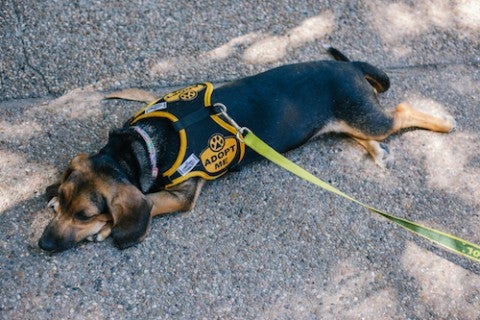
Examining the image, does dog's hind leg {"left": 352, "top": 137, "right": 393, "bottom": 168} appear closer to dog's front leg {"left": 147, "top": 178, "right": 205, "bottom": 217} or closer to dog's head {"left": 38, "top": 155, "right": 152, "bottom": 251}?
dog's front leg {"left": 147, "top": 178, "right": 205, "bottom": 217}

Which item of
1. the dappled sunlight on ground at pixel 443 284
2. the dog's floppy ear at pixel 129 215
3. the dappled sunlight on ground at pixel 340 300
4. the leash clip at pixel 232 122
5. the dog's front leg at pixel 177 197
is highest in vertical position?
the leash clip at pixel 232 122

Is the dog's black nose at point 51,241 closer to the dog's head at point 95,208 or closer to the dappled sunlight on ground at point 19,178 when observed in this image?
the dog's head at point 95,208

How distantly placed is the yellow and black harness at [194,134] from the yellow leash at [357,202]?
0.13m

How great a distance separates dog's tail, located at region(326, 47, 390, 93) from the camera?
495cm

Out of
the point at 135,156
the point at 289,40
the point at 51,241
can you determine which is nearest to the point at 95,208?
the point at 51,241

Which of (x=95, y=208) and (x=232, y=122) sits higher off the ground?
A: (x=232, y=122)

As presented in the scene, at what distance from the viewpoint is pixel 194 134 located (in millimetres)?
4109

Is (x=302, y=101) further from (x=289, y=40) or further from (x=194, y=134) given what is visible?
(x=289, y=40)

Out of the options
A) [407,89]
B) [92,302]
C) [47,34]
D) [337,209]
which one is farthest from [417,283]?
[47,34]

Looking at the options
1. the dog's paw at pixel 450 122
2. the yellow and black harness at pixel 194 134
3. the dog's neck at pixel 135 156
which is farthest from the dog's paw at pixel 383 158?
the dog's neck at pixel 135 156

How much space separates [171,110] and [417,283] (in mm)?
2230

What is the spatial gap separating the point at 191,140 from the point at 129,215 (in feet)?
2.24

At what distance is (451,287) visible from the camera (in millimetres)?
4355

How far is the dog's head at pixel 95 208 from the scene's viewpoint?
148 inches
